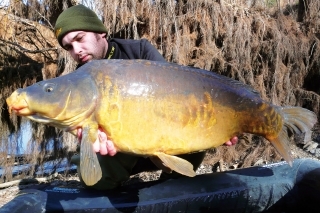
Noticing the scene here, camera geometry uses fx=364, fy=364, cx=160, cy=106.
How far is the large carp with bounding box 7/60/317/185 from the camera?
1241 mm

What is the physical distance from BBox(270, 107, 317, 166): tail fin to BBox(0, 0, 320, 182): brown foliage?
1701mm

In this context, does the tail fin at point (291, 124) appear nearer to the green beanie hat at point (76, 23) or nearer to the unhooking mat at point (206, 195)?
the unhooking mat at point (206, 195)

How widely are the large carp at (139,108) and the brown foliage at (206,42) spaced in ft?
6.31

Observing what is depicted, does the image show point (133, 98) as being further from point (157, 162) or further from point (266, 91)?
point (266, 91)

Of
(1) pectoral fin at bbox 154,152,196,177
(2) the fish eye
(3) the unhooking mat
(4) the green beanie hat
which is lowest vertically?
(3) the unhooking mat

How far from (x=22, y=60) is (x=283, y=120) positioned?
2.66 meters

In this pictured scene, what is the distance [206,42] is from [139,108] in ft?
7.62

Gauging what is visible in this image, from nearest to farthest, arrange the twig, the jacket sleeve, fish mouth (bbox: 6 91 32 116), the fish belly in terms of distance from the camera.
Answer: fish mouth (bbox: 6 91 32 116) → the fish belly → the jacket sleeve → the twig

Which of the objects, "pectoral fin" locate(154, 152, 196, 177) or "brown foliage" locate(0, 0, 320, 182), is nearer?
"pectoral fin" locate(154, 152, 196, 177)

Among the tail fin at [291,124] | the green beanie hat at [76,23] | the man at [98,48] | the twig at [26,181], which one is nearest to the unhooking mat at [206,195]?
the man at [98,48]

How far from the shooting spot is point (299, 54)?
378 cm

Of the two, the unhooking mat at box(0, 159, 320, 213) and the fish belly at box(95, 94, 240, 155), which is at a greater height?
the fish belly at box(95, 94, 240, 155)

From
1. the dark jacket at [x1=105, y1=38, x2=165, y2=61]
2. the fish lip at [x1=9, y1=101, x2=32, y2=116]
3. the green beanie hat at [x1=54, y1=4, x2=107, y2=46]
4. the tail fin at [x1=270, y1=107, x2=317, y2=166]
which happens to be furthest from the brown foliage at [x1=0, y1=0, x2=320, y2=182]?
the fish lip at [x1=9, y1=101, x2=32, y2=116]

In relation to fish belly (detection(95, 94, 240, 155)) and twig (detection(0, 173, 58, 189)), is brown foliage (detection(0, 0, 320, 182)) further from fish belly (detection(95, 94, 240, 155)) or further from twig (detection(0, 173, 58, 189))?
fish belly (detection(95, 94, 240, 155))
